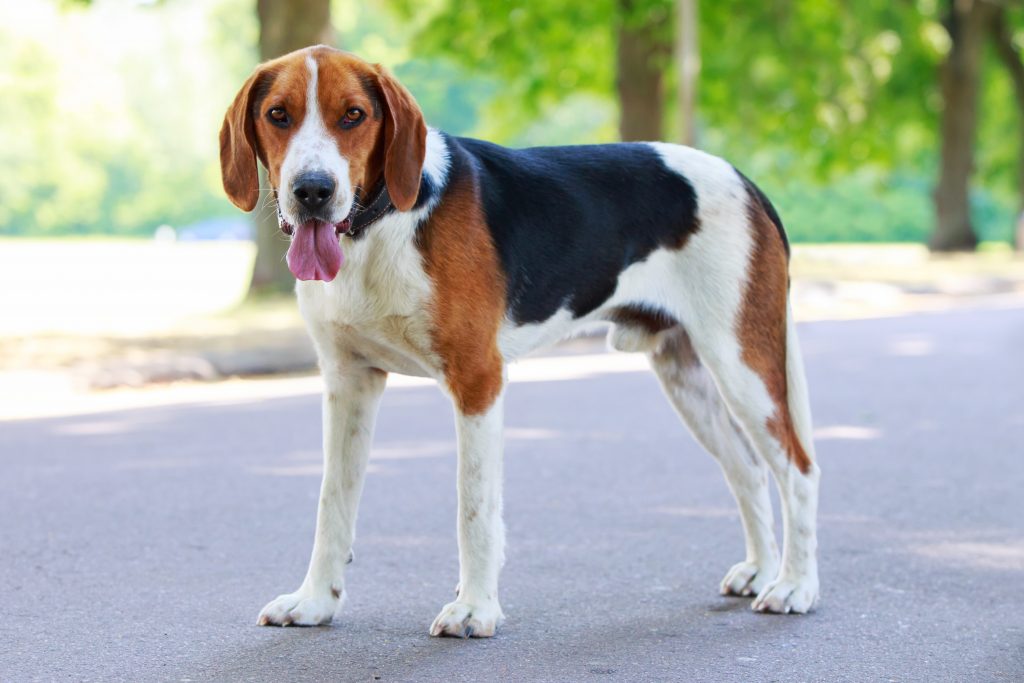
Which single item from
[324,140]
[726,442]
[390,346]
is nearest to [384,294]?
[390,346]

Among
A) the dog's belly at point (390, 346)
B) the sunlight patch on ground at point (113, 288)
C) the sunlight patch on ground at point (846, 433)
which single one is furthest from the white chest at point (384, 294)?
the sunlight patch on ground at point (113, 288)

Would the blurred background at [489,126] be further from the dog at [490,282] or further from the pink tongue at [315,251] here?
the pink tongue at [315,251]

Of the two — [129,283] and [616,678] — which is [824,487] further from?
[129,283]

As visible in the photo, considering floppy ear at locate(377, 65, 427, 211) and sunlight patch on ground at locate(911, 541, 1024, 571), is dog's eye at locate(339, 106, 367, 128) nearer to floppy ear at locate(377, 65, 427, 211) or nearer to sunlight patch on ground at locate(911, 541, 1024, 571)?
floppy ear at locate(377, 65, 427, 211)

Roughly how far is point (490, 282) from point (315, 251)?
1.96 feet

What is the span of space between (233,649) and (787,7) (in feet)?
75.4

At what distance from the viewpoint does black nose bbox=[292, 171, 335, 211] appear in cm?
432

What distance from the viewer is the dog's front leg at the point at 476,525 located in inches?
187

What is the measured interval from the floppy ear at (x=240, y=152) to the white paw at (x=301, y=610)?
126cm

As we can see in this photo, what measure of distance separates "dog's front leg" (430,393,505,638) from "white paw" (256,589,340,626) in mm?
379

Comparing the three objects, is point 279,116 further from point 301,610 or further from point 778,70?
point 778,70

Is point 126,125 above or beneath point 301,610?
beneath

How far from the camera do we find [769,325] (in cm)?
542

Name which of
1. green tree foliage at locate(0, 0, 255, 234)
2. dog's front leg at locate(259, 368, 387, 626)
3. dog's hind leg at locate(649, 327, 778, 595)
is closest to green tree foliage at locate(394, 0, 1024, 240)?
dog's hind leg at locate(649, 327, 778, 595)
